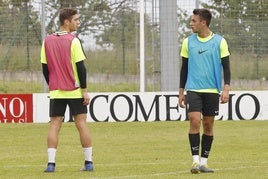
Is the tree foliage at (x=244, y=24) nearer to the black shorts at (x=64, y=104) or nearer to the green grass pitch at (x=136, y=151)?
the green grass pitch at (x=136, y=151)

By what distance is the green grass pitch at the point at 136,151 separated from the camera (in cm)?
1202

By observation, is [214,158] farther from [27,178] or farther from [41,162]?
[27,178]

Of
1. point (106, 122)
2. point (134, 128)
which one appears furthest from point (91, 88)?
point (134, 128)

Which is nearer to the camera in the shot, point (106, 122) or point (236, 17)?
point (106, 122)

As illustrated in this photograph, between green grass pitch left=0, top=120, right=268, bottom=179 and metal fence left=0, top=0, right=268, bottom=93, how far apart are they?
2387mm

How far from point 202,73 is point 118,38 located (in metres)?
12.7

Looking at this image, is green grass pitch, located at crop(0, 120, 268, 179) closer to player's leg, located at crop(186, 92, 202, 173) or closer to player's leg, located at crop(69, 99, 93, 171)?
player's leg, located at crop(69, 99, 93, 171)

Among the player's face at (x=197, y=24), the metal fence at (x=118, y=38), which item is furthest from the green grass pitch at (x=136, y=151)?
the metal fence at (x=118, y=38)

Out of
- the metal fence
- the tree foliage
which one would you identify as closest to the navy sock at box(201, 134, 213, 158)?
the metal fence

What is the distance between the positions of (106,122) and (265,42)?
4.76 m

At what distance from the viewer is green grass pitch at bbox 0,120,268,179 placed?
39.4ft

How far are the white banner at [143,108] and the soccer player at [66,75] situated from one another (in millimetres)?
10386

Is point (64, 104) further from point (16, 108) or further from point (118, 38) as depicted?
point (118, 38)

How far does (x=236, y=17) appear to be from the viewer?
2466cm
